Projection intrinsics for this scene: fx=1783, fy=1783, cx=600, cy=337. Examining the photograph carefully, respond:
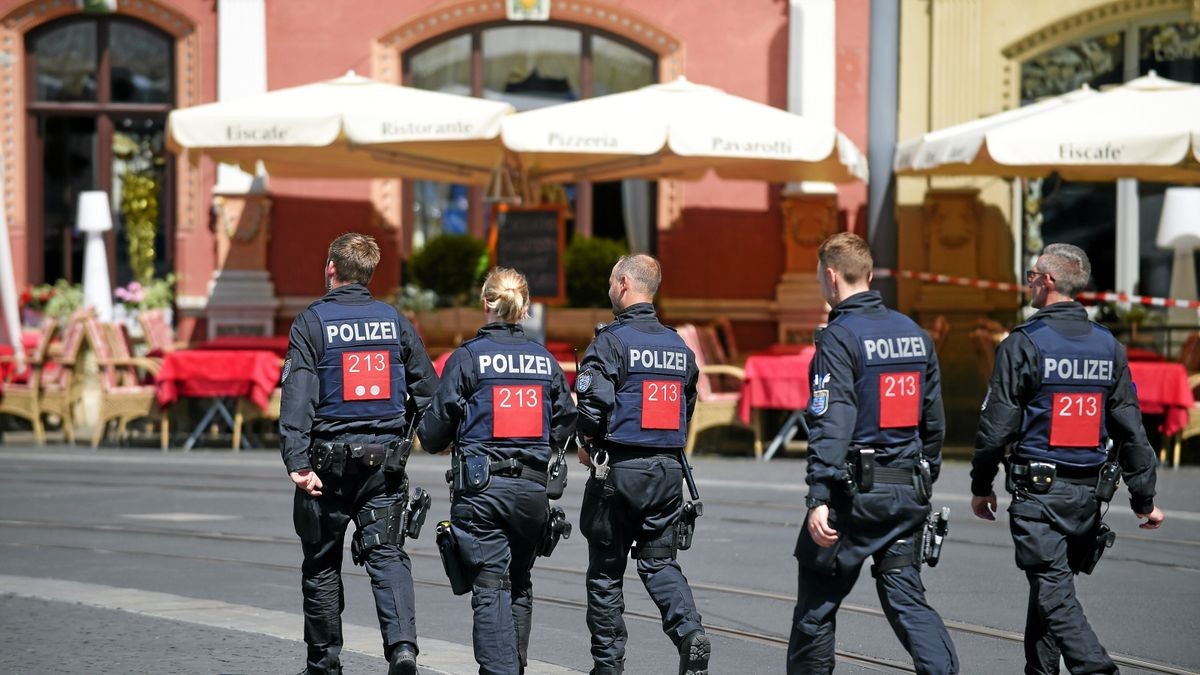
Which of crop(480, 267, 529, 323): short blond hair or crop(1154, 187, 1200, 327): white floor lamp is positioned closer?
crop(480, 267, 529, 323): short blond hair

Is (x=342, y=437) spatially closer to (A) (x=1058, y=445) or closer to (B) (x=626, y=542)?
(B) (x=626, y=542)

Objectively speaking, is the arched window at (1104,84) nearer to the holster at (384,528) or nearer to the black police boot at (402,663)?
the holster at (384,528)

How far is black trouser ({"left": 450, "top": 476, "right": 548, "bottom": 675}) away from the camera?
600 cm

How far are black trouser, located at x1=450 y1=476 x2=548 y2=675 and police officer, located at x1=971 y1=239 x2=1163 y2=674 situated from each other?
1547 mm

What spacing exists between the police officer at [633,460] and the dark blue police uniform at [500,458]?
225 mm

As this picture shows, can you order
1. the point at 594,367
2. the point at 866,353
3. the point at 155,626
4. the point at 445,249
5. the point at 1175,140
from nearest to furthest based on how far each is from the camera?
the point at 866,353 < the point at 594,367 < the point at 155,626 < the point at 1175,140 < the point at 445,249

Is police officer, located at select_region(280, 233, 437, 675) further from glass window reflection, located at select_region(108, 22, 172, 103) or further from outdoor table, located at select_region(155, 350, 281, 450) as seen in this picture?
glass window reflection, located at select_region(108, 22, 172, 103)

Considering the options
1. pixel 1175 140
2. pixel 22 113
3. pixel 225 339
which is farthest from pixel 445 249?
pixel 1175 140

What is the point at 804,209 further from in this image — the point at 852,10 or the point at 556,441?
the point at 556,441

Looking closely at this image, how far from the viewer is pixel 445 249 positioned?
55.8 ft

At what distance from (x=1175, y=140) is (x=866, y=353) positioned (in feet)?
28.0

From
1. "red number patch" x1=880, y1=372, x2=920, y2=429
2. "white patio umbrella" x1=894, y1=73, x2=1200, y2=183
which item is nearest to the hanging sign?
"white patio umbrella" x1=894, y1=73, x2=1200, y2=183

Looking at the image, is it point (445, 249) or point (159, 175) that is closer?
point (445, 249)

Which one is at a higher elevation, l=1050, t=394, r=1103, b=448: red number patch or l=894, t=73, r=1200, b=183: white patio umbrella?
l=894, t=73, r=1200, b=183: white patio umbrella
